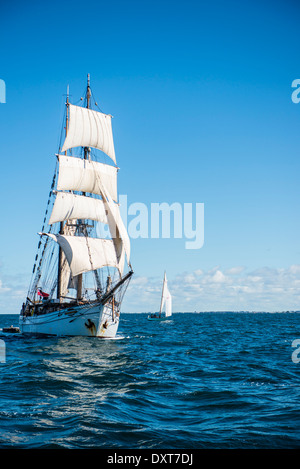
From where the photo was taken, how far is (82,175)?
2099 inches

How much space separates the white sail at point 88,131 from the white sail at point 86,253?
44.7 ft

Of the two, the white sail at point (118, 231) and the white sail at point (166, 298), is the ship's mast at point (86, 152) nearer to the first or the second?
the white sail at point (118, 231)

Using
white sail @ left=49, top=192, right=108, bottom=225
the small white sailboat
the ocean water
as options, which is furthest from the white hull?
the small white sailboat

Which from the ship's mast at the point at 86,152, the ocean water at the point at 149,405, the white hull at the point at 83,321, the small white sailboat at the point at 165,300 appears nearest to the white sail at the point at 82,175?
the ship's mast at the point at 86,152

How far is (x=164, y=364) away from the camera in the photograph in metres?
21.5

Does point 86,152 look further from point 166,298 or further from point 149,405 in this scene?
point 166,298

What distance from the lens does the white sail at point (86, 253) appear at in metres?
46.5

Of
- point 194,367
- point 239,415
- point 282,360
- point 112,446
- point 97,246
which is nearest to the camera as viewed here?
point 112,446

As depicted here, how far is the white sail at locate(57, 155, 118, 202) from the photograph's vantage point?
51844 mm
